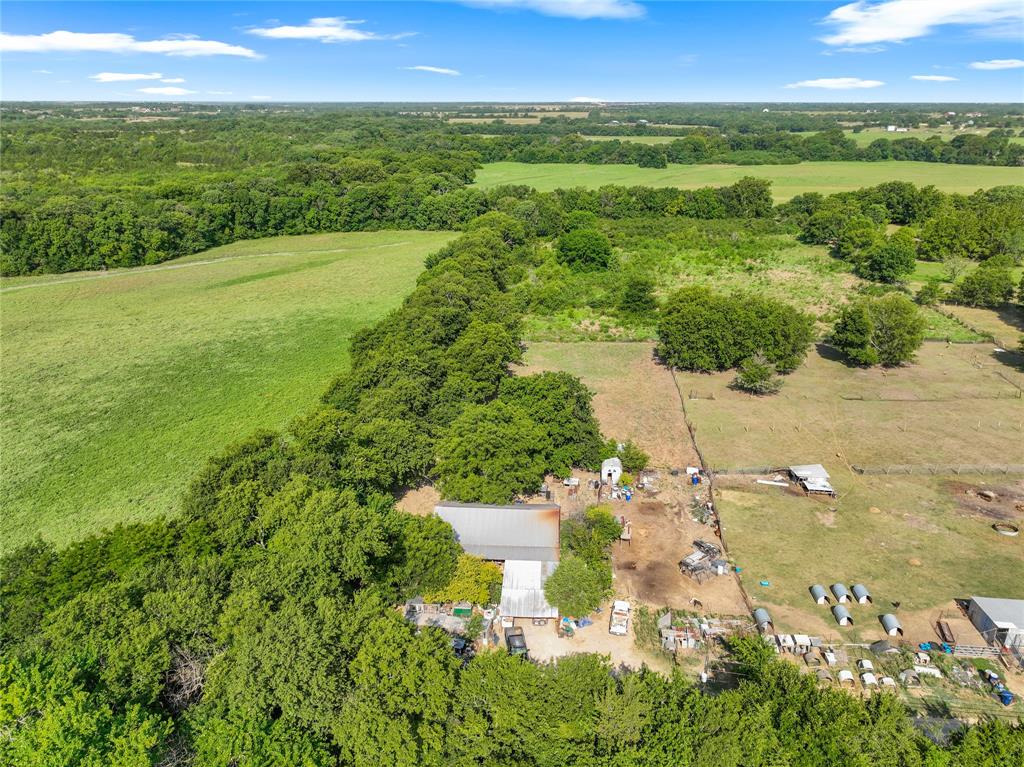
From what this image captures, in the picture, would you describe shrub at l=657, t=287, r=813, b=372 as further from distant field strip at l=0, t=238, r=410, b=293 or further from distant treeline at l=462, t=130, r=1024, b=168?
distant treeline at l=462, t=130, r=1024, b=168

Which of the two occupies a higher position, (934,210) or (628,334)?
(934,210)

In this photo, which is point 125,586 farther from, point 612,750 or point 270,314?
point 270,314

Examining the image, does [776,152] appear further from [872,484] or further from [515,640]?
[515,640]

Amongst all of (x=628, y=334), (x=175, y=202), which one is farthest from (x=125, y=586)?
(x=175, y=202)

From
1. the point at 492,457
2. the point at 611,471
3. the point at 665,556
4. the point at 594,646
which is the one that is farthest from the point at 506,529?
the point at 611,471

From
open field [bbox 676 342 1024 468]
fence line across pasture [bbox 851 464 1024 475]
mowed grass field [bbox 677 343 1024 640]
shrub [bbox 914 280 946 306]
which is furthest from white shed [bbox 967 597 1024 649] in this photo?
shrub [bbox 914 280 946 306]

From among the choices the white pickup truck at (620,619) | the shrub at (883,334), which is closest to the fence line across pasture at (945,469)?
the shrub at (883,334)

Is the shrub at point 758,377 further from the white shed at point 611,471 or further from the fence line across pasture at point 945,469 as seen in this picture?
the white shed at point 611,471
